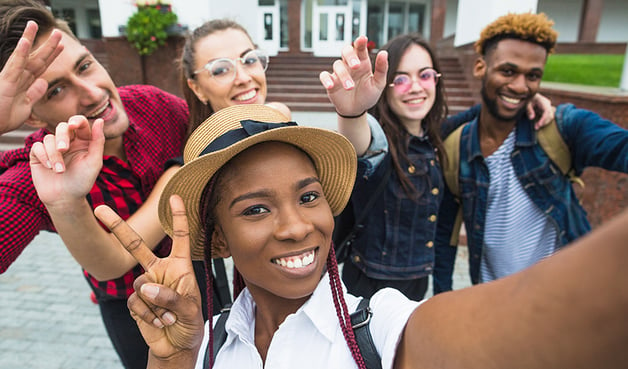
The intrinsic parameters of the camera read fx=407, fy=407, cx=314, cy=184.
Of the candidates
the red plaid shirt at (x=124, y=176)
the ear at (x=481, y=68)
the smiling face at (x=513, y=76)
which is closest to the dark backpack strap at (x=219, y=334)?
the red plaid shirt at (x=124, y=176)

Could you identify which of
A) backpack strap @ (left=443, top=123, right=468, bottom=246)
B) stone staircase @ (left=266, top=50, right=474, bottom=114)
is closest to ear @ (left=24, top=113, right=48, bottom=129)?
backpack strap @ (left=443, top=123, right=468, bottom=246)

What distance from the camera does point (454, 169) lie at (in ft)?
8.16

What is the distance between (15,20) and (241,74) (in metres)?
0.94

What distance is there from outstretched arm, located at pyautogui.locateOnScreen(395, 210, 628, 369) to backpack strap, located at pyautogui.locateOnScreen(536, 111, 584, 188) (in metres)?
2.00

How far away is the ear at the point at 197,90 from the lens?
7.22ft

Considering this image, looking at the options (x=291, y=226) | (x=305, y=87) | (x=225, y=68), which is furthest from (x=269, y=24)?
(x=291, y=226)

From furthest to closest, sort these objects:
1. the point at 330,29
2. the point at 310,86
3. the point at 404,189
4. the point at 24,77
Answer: the point at 330,29 → the point at 310,86 → the point at 404,189 → the point at 24,77

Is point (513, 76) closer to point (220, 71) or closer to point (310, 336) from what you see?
point (220, 71)

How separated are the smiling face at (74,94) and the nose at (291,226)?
1.03 meters

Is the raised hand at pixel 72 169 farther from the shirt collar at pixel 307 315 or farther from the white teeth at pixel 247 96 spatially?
the white teeth at pixel 247 96

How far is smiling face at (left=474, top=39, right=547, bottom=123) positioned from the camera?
2242mm

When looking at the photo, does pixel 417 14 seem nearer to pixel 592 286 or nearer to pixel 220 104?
pixel 220 104

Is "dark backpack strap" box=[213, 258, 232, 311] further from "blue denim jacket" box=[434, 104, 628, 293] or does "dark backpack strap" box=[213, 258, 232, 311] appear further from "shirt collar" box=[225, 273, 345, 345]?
"blue denim jacket" box=[434, 104, 628, 293]

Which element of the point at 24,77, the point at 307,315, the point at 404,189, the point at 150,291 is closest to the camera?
the point at 150,291
